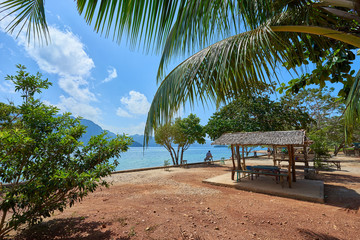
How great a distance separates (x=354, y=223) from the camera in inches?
172

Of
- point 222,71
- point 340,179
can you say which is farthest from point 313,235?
point 340,179

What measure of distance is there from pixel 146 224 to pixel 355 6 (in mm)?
5214

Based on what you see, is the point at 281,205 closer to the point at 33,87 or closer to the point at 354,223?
the point at 354,223

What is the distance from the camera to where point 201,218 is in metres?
4.55

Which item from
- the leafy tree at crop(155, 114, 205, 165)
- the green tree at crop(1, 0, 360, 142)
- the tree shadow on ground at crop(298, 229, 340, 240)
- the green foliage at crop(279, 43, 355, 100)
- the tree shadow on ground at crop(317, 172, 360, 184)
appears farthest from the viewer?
the leafy tree at crop(155, 114, 205, 165)

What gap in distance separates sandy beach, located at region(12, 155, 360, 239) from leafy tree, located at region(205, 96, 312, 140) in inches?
316

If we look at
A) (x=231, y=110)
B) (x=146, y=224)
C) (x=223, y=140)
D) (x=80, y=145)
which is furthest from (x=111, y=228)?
(x=231, y=110)

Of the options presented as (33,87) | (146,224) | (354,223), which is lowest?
(354,223)

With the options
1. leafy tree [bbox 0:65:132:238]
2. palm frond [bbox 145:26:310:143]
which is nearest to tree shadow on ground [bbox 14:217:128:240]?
leafy tree [bbox 0:65:132:238]

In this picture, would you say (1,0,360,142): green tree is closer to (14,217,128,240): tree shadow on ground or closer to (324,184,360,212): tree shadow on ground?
(14,217,128,240): tree shadow on ground

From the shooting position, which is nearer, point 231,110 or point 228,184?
point 228,184

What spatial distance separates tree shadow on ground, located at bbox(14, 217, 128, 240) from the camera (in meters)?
3.51

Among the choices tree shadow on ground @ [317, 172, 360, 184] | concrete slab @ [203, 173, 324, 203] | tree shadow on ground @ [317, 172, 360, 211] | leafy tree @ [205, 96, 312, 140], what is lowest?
tree shadow on ground @ [317, 172, 360, 184]

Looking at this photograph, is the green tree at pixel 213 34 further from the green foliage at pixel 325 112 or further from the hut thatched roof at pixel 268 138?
the green foliage at pixel 325 112
